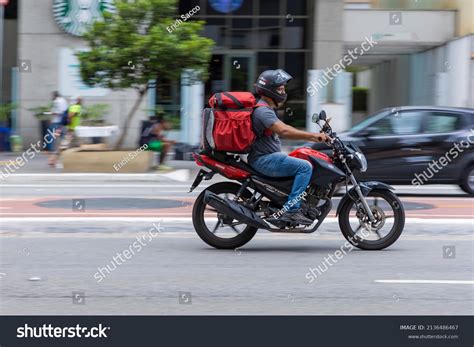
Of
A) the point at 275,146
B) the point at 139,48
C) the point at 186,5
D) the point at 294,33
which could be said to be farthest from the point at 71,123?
the point at 275,146

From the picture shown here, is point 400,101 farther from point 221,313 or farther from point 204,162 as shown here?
point 221,313

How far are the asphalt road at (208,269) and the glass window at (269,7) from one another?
17794 mm

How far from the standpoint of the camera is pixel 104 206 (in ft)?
41.8

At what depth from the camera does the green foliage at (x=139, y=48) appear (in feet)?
63.9

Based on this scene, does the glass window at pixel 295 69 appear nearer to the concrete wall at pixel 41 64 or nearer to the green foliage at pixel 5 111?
the concrete wall at pixel 41 64

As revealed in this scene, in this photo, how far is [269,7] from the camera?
2933cm

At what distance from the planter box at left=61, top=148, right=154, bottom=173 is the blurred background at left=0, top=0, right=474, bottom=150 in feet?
21.7

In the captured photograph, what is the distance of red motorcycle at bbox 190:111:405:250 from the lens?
8758 millimetres

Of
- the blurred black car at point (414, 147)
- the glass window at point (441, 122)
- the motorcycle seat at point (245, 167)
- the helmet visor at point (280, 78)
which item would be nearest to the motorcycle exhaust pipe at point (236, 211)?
the motorcycle seat at point (245, 167)

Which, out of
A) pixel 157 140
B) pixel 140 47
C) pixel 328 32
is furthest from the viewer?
pixel 328 32

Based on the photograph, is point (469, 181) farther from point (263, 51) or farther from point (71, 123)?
point (263, 51)

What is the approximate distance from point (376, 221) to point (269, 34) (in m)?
21.1
